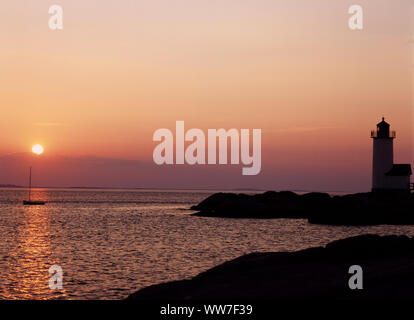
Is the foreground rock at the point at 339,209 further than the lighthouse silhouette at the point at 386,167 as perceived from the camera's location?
No

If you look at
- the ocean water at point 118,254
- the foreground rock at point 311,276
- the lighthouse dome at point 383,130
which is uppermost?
the lighthouse dome at point 383,130

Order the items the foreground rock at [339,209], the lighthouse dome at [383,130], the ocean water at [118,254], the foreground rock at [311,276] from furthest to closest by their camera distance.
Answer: the lighthouse dome at [383,130] < the foreground rock at [339,209] < the ocean water at [118,254] < the foreground rock at [311,276]

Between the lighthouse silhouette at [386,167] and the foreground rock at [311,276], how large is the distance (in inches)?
2172

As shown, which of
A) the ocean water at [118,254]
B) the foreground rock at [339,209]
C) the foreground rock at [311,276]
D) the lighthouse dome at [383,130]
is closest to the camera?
the foreground rock at [311,276]

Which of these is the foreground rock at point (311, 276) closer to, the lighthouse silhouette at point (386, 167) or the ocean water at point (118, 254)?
the ocean water at point (118, 254)

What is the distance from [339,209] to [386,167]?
8.87 meters

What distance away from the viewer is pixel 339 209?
67.5 metres

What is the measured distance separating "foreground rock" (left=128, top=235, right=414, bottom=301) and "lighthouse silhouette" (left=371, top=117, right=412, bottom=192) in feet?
181

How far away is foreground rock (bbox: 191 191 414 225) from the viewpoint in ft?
215

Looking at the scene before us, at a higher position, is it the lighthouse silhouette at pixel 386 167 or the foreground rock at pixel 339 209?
the lighthouse silhouette at pixel 386 167

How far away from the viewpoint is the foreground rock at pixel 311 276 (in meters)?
12.4

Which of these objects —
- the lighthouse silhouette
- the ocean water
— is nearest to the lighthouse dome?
the lighthouse silhouette

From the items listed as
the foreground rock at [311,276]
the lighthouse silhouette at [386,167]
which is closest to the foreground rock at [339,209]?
the lighthouse silhouette at [386,167]

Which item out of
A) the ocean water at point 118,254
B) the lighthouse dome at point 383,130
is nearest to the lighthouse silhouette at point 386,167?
the lighthouse dome at point 383,130
